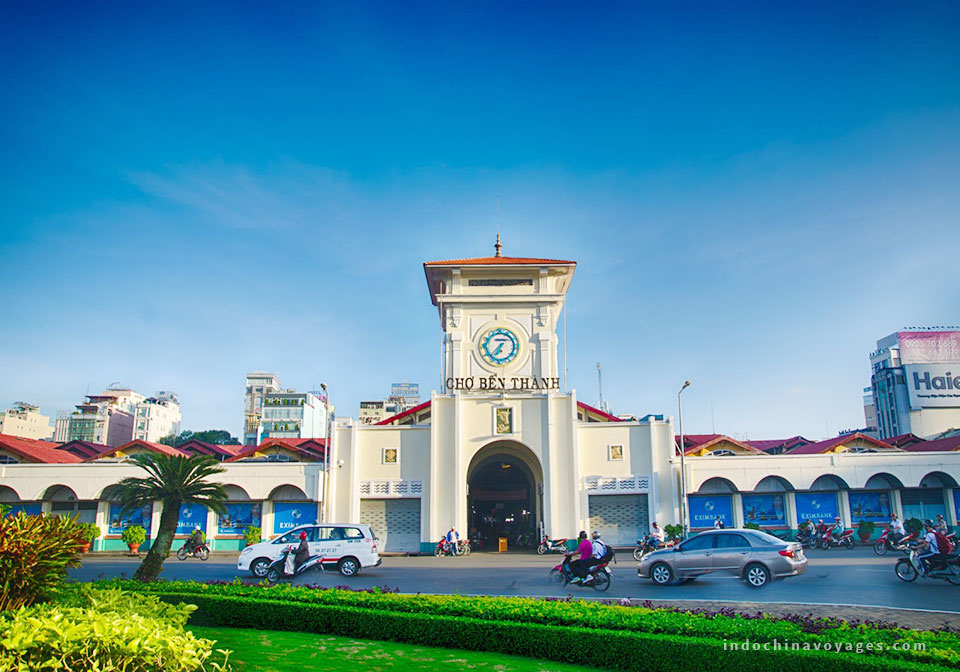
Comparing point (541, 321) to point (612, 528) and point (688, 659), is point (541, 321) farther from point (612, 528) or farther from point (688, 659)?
point (688, 659)

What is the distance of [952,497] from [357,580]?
1188 inches

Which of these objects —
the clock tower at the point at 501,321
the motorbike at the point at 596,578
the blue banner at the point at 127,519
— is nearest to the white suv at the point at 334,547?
the motorbike at the point at 596,578

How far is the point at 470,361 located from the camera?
123 ft

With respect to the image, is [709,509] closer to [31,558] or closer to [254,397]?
[31,558]

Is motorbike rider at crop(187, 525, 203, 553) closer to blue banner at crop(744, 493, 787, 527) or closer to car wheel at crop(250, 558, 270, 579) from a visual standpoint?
car wheel at crop(250, 558, 270, 579)

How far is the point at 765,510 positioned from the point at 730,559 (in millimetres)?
19529

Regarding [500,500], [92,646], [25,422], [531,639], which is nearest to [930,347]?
[500,500]

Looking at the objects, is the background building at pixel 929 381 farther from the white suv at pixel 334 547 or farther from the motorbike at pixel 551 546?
the white suv at pixel 334 547

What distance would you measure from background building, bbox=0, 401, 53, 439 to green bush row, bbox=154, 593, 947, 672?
3639 inches

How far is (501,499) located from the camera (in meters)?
42.2

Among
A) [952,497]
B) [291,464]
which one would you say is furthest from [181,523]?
[952,497]

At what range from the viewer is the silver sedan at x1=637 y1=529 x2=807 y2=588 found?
1652 cm

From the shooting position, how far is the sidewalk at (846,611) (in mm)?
11961

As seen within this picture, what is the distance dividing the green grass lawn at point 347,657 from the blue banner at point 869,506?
3056 cm
